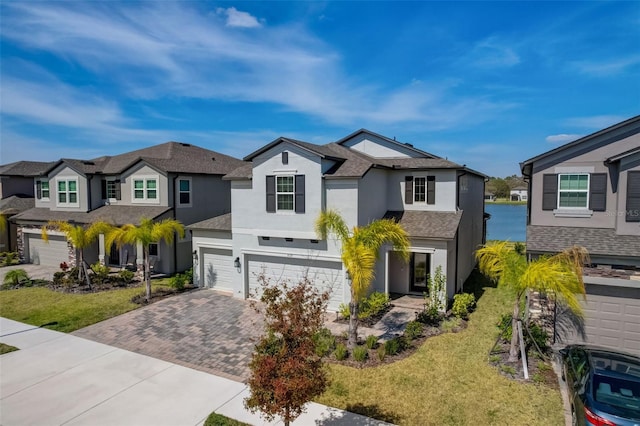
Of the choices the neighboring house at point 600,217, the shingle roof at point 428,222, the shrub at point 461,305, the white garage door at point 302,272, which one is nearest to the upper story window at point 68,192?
the white garage door at point 302,272

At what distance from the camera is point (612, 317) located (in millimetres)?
10930

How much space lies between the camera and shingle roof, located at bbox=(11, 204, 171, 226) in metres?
20.9

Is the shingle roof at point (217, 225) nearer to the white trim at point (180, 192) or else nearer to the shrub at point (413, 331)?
the white trim at point (180, 192)

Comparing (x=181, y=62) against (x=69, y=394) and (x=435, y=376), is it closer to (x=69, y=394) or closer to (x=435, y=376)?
(x=69, y=394)

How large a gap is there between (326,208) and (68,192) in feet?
64.6

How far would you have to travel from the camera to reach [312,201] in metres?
15.2

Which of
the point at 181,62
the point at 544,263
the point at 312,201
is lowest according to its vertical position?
the point at 544,263

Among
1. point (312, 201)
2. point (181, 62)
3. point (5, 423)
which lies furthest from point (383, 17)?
point (5, 423)

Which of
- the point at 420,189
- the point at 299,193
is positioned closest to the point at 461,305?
the point at 420,189

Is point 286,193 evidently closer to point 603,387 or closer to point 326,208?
point 326,208

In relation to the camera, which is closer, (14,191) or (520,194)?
(14,191)

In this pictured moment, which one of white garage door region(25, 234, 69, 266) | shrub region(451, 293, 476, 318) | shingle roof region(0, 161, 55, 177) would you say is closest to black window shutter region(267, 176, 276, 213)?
shrub region(451, 293, 476, 318)

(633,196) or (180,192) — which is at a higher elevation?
(180,192)

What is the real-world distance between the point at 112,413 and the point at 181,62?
13895mm
